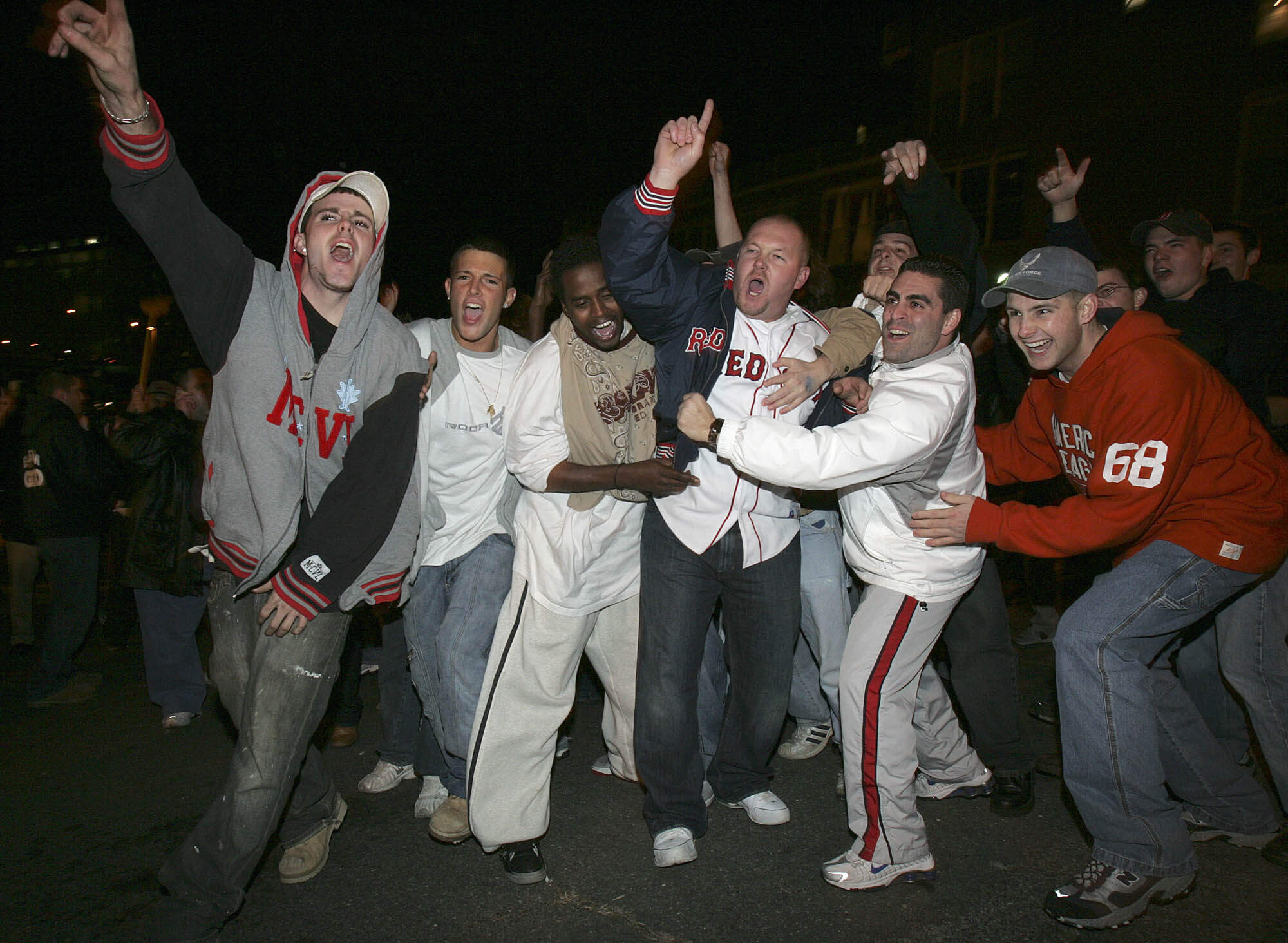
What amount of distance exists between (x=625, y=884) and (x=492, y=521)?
1533mm

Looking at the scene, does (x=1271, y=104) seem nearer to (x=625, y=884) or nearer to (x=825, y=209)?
(x=825, y=209)

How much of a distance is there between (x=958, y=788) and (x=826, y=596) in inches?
39.9

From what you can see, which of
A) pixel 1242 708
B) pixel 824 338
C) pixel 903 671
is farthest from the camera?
pixel 1242 708

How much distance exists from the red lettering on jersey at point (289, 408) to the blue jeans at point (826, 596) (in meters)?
2.26

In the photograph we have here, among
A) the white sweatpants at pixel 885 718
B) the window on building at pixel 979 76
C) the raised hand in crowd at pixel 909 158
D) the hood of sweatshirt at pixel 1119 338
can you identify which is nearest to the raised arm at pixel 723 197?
the raised hand in crowd at pixel 909 158

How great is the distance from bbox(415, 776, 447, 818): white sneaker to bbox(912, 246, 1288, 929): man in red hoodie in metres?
2.38

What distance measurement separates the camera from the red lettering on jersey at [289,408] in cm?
260

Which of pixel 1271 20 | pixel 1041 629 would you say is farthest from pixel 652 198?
pixel 1271 20

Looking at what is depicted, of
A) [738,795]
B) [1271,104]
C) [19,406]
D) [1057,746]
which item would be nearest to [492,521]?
[738,795]

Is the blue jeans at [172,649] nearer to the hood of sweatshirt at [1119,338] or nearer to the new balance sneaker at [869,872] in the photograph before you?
the new balance sneaker at [869,872]

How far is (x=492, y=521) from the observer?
350 cm

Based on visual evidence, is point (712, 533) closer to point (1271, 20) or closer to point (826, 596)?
point (826, 596)

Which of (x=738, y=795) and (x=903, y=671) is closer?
(x=903, y=671)

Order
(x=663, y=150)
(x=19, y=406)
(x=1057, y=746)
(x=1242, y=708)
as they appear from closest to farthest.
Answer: (x=663, y=150)
(x=1242, y=708)
(x=1057, y=746)
(x=19, y=406)
